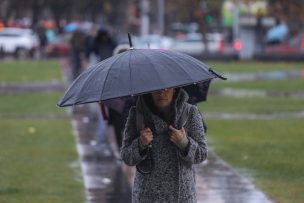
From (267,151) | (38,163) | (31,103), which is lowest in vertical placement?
(31,103)

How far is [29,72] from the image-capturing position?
37.8 meters

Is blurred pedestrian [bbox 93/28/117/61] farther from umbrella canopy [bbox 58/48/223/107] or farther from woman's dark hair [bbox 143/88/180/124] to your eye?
woman's dark hair [bbox 143/88/180/124]

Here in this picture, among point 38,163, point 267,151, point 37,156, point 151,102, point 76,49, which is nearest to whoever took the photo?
point 151,102

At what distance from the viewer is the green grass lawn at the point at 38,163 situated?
429 inches

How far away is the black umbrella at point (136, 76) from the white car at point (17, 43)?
49.0 metres

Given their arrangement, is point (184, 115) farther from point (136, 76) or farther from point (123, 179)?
point (123, 179)

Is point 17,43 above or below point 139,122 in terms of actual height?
below

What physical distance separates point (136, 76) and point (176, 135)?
1.55ft

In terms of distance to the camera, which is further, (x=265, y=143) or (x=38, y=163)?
(x=265, y=143)

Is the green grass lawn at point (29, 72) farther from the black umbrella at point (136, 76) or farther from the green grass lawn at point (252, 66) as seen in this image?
the black umbrella at point (136, 76)

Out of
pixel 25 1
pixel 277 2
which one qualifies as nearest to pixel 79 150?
pixel 277 2

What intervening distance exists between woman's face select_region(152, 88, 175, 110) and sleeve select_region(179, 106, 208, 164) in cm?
18

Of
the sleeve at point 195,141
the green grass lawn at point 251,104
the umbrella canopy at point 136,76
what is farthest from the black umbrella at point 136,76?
the green grass lawn at point 251,104

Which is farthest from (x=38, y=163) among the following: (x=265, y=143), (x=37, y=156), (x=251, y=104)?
(x=251, y=104)
